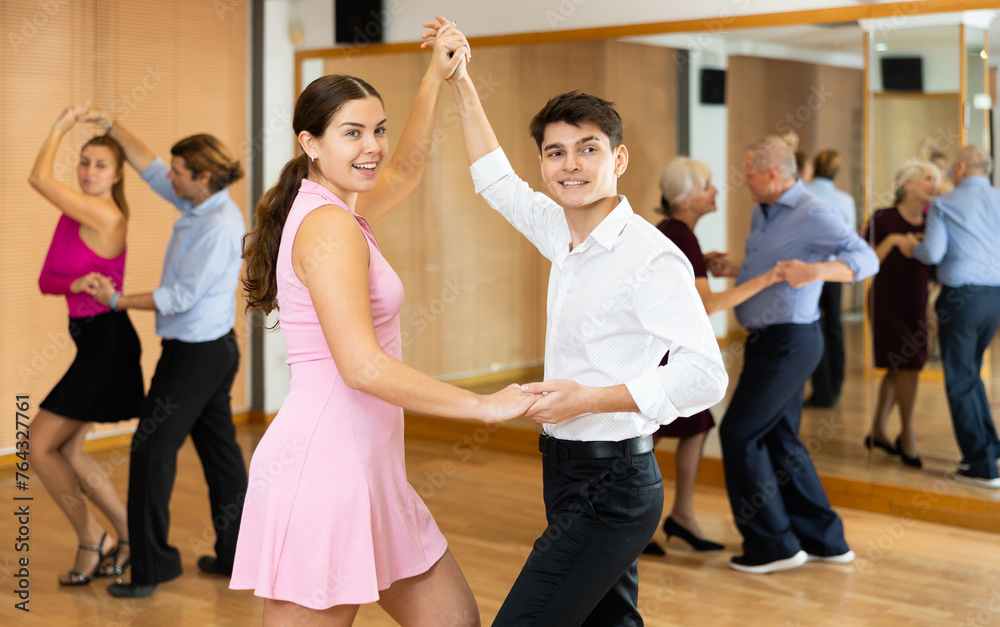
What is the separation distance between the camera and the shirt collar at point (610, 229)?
2072mm

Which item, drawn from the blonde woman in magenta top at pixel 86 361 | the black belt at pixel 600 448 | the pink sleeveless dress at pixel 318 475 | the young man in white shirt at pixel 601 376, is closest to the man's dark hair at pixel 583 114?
the young man in white shirt at pixel 601 376

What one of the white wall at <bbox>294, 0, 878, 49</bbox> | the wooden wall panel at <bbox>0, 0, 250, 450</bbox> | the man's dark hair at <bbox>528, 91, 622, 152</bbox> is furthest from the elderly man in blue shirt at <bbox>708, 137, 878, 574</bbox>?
the wooden wall panel at <bbox>0, 0, 250, 450</bbox>

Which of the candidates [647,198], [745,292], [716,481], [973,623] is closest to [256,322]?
[647,198]

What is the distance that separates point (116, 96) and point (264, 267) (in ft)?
14.7

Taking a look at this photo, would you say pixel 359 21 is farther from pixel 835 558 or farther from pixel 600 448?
pixel 600 448

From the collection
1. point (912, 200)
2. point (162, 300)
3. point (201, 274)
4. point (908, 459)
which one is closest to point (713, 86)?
point (912, 200)

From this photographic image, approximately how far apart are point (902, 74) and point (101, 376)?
12.3 ft

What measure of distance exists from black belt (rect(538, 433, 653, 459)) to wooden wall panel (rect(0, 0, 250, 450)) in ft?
14.7

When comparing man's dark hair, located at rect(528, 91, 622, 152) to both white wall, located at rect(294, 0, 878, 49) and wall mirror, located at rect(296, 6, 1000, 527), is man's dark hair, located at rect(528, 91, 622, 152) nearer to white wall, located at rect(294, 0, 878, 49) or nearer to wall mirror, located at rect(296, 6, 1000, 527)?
wall mirror, located at rect(296, 6, 1000, 527)

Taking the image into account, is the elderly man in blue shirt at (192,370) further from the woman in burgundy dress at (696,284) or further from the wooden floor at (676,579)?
the woman in burgundy dress at (696,284)

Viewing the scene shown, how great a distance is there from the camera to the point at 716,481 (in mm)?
5336

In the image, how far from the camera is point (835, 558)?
408cm

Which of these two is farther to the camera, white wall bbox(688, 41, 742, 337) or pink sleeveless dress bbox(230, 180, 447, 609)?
white wall bbox(688, 41, 742, 337)

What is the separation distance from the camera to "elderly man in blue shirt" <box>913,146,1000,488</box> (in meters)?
4.49
